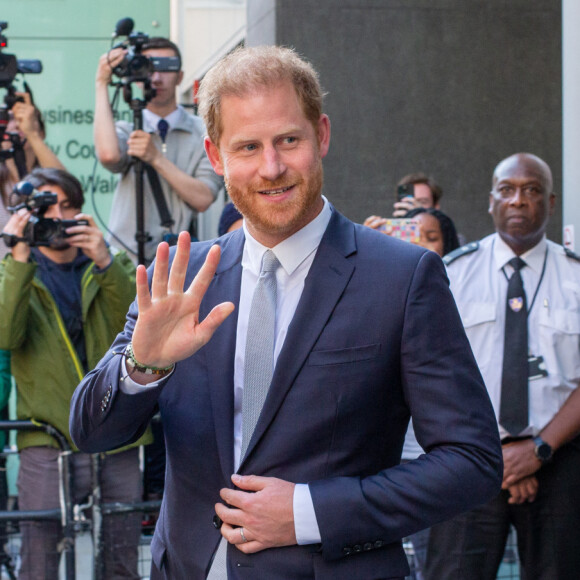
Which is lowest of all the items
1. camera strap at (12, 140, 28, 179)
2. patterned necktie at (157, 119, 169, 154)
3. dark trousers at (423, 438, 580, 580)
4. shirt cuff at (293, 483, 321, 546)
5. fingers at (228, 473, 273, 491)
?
dark trousers at (423, 438, 580, 580)

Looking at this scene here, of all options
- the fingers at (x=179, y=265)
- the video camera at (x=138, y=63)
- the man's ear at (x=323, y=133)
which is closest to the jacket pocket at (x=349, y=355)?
the fingers at (x=179, y=265)

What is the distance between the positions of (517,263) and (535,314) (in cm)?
27

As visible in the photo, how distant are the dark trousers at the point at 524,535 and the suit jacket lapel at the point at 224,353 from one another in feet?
Result: 6.94

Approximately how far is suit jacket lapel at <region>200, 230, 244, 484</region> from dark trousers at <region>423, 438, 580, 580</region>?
6.94 ft

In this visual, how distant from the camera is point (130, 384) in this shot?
7.03 feet

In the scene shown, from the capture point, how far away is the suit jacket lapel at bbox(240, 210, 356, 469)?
218cm

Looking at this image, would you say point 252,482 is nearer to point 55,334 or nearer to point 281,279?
point 281,279

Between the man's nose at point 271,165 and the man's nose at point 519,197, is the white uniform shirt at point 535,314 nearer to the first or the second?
the man's nose at point 519,197

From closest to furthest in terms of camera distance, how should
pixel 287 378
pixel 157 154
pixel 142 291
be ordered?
pixel 142 291 → pixel 287 378 → pixel 157 154

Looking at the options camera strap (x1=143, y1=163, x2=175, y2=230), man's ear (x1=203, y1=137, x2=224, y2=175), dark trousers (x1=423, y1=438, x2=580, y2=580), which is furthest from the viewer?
camera strap (x1=143, y1=163, x2=175, y2=230)

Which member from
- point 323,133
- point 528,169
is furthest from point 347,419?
point 528,169

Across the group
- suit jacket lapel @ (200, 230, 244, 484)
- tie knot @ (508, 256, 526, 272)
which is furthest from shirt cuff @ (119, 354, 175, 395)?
tie knot @ (508, 256, 526, 272)

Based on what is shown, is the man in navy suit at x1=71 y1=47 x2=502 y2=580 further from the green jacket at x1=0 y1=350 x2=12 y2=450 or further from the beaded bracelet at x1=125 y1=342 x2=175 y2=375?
the green jacket at x1=0 y1=350 x2=12 y2=450

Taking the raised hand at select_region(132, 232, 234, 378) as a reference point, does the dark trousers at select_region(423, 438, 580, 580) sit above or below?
below
